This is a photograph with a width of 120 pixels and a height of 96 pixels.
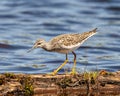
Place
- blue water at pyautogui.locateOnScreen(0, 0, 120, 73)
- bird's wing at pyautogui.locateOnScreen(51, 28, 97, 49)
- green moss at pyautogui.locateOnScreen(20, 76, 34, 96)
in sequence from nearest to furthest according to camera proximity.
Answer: green moss at pyautogui.locateOnScreen(20, 76, 34, 96)
bird's wing at pyautogui.locateOnScreen(51, 28, 97, 49)
blue water at pyautogui.locateOnScreen(0, 0, 120, 73)

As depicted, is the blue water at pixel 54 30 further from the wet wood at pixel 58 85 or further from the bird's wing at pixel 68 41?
the wet wood at pixel 58 85

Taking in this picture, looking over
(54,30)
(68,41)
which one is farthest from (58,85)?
(54,30)

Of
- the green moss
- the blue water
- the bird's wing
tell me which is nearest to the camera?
the green moss

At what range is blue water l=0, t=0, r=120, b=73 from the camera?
18500 millimetres

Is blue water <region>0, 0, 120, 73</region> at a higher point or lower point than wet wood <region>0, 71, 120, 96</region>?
higher

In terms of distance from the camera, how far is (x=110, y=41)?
23.0 m

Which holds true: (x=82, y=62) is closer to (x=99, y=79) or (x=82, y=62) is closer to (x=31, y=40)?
(x=31, y=40)

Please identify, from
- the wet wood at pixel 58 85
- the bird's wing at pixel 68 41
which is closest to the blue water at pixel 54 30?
the bird's wing at pixel 68 41

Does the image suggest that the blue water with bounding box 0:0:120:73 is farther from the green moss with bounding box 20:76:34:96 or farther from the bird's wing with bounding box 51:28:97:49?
the green moss with bounding box 20:76:34:96

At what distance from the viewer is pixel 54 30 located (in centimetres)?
2512

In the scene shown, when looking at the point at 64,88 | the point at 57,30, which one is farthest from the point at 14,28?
the point at 64,88

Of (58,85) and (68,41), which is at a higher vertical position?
(68,41)

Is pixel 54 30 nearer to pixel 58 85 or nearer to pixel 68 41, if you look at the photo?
pixel 68 41

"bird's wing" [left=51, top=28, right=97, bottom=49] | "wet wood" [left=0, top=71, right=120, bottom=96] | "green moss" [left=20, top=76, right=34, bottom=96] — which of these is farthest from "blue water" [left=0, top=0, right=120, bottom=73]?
"green moss" [left=20, top=76, right=34, bottom=96]
